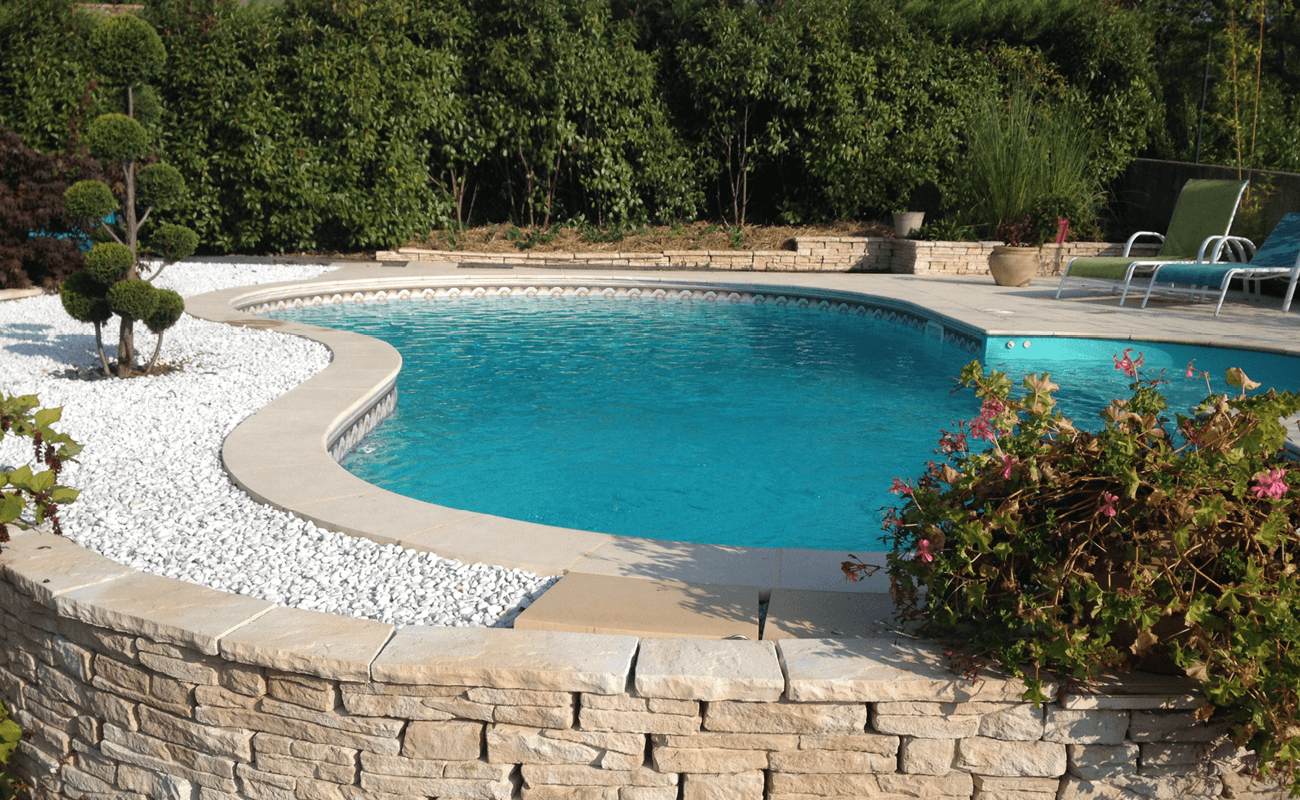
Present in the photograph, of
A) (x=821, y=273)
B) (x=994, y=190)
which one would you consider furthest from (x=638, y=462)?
(x=994, y=190)

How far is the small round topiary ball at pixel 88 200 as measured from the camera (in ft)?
16.6

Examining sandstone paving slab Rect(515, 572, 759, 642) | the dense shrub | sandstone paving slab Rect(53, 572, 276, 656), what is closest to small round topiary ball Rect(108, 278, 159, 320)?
sandstone paving slab Rect(53, 572, 276, 656)

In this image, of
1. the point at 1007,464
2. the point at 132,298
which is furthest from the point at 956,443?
the point at 132,298

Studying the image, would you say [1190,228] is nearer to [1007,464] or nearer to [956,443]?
[956,443]

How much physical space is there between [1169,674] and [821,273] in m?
10.5

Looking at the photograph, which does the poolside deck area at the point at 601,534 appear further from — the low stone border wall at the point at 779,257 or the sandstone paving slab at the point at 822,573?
the low stone border wall at the point at 779,257

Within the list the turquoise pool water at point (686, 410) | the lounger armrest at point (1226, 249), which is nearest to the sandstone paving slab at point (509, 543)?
the turquoise pool water at point (686, 410)

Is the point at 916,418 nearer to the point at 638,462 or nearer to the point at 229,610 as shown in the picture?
the point at 638,462

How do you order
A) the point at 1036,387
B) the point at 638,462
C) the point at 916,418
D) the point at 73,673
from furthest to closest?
the point at 916,418 < the point at 638,462 < the point at 73,673 < the point at 1036,387

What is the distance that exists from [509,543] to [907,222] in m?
10.7

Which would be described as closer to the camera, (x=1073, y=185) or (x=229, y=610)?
(x=229, y=610)

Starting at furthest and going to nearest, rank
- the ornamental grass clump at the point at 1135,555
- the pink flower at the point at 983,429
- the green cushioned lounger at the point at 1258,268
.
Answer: the green cushioned lounger at the point at 1258,268 < the pink flower at the point at 983,429 < the ornamental grass clump at the point at 1135,555

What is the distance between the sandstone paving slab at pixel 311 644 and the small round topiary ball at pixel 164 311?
3736 millimetres

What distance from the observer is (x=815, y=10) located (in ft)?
42.7
